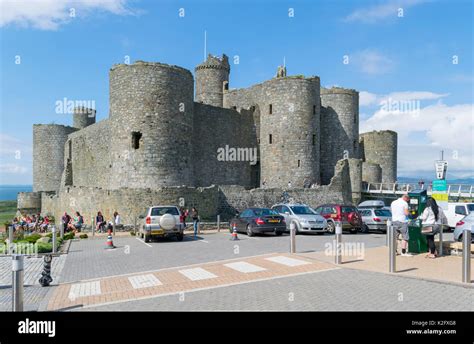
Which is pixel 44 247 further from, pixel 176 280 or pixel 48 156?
pixel 48 156

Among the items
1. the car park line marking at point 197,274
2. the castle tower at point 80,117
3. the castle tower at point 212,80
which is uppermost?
the castle tower at point 212,80

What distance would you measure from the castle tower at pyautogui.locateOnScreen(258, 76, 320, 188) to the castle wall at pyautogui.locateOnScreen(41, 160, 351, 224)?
9.60 feet

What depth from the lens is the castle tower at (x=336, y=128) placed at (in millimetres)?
41656

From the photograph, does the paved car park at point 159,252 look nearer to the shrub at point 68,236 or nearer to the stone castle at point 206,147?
the shrub at point 68,236

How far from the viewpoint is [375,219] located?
2305 centimetres

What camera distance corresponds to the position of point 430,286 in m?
9.26

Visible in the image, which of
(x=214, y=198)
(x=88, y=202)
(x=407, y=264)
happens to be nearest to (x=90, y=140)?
(x=88, y=202)

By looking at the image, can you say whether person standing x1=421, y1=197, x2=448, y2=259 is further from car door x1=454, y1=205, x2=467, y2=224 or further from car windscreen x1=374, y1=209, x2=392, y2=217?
car door x1=454, y1=205, x2=467, y2=224

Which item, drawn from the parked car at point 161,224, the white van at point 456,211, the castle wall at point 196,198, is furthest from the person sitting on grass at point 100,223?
the white van at point 456,211

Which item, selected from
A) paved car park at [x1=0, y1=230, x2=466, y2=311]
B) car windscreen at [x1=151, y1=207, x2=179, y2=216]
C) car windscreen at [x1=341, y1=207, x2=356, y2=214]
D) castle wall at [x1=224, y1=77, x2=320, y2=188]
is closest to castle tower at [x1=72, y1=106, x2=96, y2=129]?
castle wall at [x1=224, y1=77, x2=320, y2=188]

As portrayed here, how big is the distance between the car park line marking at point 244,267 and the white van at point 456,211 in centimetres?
1508

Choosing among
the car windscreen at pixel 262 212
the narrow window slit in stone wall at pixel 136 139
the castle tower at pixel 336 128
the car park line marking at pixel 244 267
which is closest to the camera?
the car park line marking at pixel 244 267
